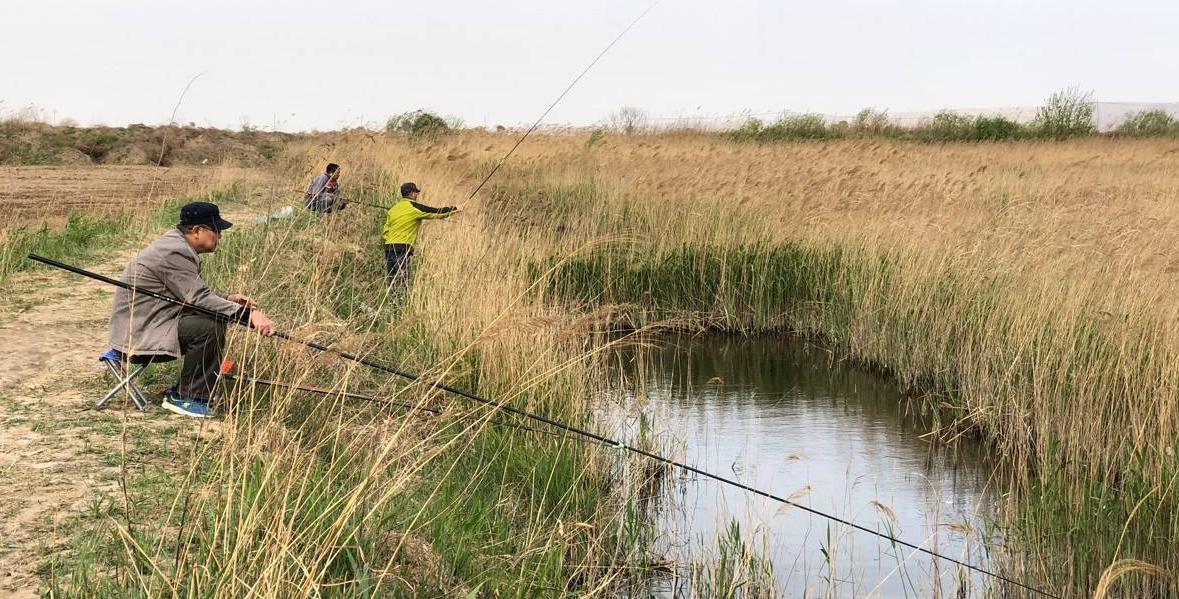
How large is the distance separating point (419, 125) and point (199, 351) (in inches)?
764

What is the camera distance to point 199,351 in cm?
520

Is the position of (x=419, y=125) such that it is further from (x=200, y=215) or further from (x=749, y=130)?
(x=200, y=215)

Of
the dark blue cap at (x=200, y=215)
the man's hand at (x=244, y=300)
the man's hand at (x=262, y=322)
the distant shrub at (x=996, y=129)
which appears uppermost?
the distant shrub at (x=996, y=129)

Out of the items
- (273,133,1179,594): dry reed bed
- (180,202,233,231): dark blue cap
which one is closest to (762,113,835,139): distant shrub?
(273,133,1179,594): dry reed bed

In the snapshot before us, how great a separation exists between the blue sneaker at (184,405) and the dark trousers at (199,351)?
0.03 meters

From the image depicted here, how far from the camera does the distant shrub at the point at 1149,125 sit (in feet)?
106

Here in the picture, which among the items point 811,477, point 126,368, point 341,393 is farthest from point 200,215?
point 811,477

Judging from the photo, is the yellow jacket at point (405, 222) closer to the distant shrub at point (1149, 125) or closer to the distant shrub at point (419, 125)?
the distant shrub at point (419, 125)

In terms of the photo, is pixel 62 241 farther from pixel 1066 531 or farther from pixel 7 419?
pixel 1066 531

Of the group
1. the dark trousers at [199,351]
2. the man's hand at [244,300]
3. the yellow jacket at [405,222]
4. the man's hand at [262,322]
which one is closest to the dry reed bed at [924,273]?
the yellow jacket at [405,222]

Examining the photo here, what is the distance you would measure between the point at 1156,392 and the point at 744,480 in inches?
80.6

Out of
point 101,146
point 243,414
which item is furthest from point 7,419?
point 101,146

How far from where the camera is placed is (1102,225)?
8219 millimetres

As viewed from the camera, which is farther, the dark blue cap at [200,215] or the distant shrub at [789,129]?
the distant shrub at [789,129]
